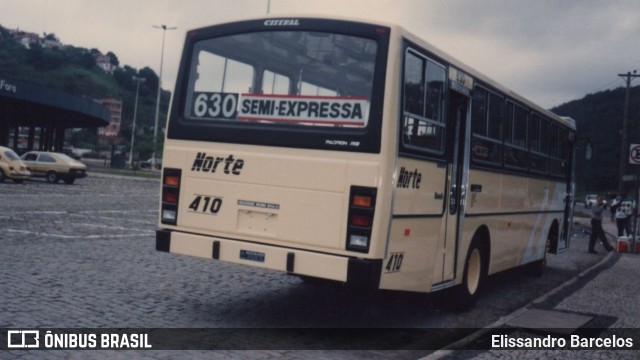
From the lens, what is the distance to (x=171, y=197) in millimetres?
7742

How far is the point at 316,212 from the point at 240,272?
449 centimetres

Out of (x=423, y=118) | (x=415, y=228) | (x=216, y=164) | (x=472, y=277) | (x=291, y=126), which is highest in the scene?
(x=423, y=118)

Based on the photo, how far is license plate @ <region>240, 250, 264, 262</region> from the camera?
7052 mm

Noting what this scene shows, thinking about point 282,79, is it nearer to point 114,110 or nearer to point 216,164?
point 216,164

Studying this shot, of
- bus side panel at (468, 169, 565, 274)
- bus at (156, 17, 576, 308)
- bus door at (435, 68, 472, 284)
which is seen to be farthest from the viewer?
bus side panel at (468, 169, 565, 274)

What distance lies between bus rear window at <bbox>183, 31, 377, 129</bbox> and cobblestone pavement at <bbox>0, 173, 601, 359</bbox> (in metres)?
2.24

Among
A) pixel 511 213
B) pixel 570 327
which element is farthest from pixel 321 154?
pixel 511 213

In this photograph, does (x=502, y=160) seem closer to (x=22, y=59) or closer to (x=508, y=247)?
(x=508, y=247)

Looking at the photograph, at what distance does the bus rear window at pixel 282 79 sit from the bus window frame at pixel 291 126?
2.0 inches

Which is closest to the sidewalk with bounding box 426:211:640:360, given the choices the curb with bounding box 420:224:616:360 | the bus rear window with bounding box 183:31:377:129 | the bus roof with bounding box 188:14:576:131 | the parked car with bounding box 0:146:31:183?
the curb with bounding box 420:224:616:360

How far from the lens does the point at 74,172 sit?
35375mm

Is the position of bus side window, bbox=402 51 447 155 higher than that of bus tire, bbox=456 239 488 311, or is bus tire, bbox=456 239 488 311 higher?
bus side window, bbox=402 51 447 155

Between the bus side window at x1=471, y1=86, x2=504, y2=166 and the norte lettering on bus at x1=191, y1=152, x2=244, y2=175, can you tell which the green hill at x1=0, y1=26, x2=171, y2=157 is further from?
the norte lettering on bus at x1=191, y1=152, x2=244, y2=175

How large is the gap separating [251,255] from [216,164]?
44.2 inches
